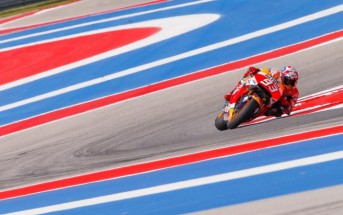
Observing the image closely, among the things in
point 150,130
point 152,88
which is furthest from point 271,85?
point 152,88

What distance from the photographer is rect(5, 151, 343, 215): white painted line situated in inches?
299

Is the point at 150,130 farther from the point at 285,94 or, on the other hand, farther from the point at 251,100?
the point at 285,94

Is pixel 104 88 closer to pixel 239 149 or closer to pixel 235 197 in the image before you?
pixel 239 149

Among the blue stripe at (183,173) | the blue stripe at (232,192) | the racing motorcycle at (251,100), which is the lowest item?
the blue stripe at (232,192)

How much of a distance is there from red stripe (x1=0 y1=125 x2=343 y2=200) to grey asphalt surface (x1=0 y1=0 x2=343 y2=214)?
0.20 metres

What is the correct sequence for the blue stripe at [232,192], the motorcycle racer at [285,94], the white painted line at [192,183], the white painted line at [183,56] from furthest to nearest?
the white painted line at [183,56] → the motorcycle racer at [285,94] → the white painted line at [192,183] → the blue stripe at [232,192]

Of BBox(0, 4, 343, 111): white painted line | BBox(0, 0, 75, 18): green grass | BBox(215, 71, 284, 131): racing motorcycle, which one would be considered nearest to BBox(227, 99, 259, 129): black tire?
BBox(215, 71, 284, 131): racing motorcycle

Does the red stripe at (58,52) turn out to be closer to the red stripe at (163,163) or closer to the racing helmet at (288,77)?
the red stripe at (163,163)

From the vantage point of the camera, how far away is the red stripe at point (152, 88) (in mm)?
12734

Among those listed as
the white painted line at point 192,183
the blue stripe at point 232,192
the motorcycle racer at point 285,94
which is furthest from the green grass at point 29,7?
the blue stripe at point 232,192

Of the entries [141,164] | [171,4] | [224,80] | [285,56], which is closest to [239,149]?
[141,164]

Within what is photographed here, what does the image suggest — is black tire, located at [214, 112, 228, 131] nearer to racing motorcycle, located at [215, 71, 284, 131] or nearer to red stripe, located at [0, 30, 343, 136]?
racing motorcycle, located at [215, 71, 284, 131]

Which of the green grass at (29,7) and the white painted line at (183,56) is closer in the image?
the white painted line at (183,56)

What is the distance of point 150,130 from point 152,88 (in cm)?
261
